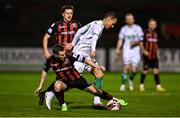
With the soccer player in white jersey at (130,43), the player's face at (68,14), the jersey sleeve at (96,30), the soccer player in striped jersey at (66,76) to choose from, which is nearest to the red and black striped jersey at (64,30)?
the player's face at (68,14)

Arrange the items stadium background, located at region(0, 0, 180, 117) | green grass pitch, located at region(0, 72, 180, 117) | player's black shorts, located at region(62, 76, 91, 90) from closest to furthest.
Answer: green grass pitch, located at region(0, 72, 180, 117), player's black shorts, located at region(62, 76, 91, 90), stadium background, located at region(0, 0, 180, 117)

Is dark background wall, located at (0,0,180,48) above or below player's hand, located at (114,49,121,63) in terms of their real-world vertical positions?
above

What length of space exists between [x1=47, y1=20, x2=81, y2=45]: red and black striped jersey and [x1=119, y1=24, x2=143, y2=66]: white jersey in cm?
532

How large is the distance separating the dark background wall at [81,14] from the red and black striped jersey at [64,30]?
16427mm

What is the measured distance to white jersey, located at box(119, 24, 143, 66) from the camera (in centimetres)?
1903

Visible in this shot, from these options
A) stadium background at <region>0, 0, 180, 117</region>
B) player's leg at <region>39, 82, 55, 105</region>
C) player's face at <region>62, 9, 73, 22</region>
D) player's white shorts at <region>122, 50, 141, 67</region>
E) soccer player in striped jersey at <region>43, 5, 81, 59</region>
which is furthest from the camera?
player's white shorts at <region>122, 50, 141, 67</region>

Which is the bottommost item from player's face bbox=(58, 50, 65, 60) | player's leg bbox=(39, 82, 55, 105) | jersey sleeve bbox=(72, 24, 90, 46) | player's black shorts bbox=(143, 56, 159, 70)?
player's leg bbox=(39, 82, 55, 105)

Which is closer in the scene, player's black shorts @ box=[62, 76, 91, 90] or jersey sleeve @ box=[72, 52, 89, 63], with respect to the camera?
player's black shorts @ box=[62, 76, 91, 90]

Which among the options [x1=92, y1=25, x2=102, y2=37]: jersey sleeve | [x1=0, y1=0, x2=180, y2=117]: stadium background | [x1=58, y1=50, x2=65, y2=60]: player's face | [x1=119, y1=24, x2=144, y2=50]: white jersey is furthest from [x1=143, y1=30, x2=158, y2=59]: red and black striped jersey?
[x1=58, y1=50, x2=65, y2=60]: player's face

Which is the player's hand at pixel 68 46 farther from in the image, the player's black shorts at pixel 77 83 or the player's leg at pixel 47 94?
the player's black shorts at pixel 77 83

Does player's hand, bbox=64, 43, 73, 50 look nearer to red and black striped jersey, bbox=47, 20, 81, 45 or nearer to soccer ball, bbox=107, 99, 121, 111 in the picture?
red and black striped jersey, bbox=47, 20, 81, 45

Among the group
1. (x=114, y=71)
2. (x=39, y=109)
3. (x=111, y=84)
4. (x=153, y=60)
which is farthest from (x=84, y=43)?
(x=114, y=71)

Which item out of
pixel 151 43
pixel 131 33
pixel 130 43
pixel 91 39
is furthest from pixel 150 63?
pixel 91 39

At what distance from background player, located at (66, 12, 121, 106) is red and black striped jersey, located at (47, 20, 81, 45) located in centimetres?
38
